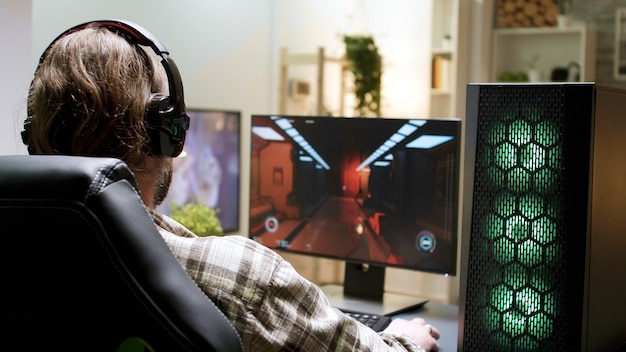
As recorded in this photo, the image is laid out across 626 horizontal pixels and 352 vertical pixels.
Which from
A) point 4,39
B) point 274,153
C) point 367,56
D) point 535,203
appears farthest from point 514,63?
point 535,203

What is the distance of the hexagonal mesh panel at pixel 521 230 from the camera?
125cm

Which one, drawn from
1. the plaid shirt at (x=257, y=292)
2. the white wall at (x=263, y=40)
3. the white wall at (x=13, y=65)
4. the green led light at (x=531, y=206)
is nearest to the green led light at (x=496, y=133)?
the green led light at (x=531, y=206)

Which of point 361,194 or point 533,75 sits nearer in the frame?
point 361,194

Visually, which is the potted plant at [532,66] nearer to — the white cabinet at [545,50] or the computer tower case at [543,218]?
the white cabinet at [545,50]

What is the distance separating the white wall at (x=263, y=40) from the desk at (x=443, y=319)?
6.55 feet

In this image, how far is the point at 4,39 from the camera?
2152 mm

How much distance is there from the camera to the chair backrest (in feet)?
2.74

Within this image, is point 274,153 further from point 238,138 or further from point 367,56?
point 367,56

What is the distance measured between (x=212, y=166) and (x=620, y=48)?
2594 millimetres

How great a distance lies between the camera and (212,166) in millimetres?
4035

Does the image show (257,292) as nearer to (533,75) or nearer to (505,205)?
(505,205)

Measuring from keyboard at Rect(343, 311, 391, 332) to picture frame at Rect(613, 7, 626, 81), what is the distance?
3.54 m

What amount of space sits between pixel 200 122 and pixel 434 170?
2.18 meters

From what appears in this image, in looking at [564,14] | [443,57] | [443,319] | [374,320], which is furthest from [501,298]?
[564,14]
